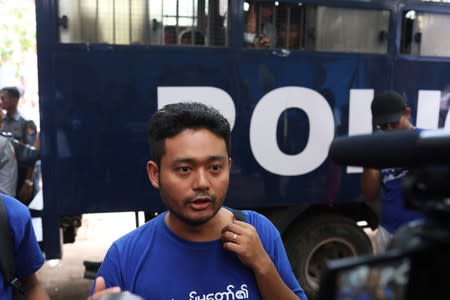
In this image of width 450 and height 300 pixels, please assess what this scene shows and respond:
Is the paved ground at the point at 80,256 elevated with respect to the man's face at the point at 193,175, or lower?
lower

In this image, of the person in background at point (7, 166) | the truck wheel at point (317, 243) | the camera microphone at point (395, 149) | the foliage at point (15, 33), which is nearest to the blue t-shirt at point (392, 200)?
the truck wheel at point (317, 243)

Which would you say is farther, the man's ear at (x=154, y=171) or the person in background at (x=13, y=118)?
the person in background at (x=13, y=118)

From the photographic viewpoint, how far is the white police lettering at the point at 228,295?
1.43m

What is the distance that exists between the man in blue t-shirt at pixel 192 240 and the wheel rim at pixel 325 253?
10.1 ft

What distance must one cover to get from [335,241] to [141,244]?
3358mm

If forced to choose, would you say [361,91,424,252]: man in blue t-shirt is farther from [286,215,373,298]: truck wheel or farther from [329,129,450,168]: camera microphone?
[329,129,450,168]: camera microphone

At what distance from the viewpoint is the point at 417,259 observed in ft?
2.00

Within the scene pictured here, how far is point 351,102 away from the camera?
4.29m

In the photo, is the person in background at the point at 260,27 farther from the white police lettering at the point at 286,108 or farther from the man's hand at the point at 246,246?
the man's hand at the point at 246,246

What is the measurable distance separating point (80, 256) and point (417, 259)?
5.87 metres

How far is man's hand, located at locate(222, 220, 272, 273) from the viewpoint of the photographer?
A: 144cm

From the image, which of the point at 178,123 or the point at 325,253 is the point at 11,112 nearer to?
the point at 325,253

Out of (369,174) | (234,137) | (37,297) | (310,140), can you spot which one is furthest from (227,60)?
(37,297)

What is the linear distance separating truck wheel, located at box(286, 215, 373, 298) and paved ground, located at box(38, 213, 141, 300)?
155cm
